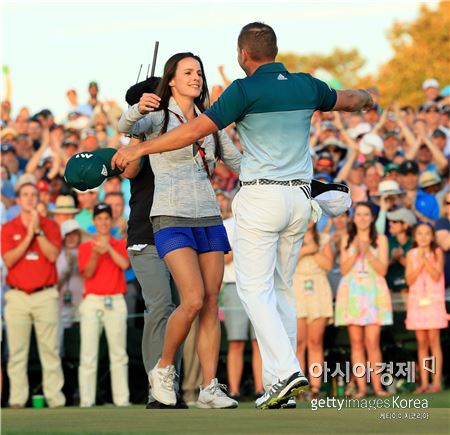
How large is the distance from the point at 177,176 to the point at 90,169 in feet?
2.29

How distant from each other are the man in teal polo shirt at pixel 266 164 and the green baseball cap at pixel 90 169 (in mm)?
169

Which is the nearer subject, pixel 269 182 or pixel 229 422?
pixel 229 422

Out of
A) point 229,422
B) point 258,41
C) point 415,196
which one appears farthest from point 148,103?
point 415,196

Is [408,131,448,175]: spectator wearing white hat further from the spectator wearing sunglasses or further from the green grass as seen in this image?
the green grass

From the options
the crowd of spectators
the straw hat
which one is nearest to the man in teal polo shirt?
the crowd of spectators

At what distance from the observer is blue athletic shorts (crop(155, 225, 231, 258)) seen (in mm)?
9609

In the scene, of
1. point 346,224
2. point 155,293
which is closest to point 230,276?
point 346,224

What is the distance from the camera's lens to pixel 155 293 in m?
10.3

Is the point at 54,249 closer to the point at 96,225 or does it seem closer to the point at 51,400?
the point at 96,225

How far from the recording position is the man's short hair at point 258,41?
9.25 m

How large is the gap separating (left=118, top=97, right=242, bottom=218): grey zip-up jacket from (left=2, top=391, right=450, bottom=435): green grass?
146 cm

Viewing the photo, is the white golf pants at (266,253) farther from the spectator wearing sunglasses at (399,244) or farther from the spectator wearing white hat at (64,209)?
the spectator wearing white hat at (64,209)

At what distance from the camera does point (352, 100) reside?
9.67m

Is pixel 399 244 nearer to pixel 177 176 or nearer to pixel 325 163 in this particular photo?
pixel 325 163
